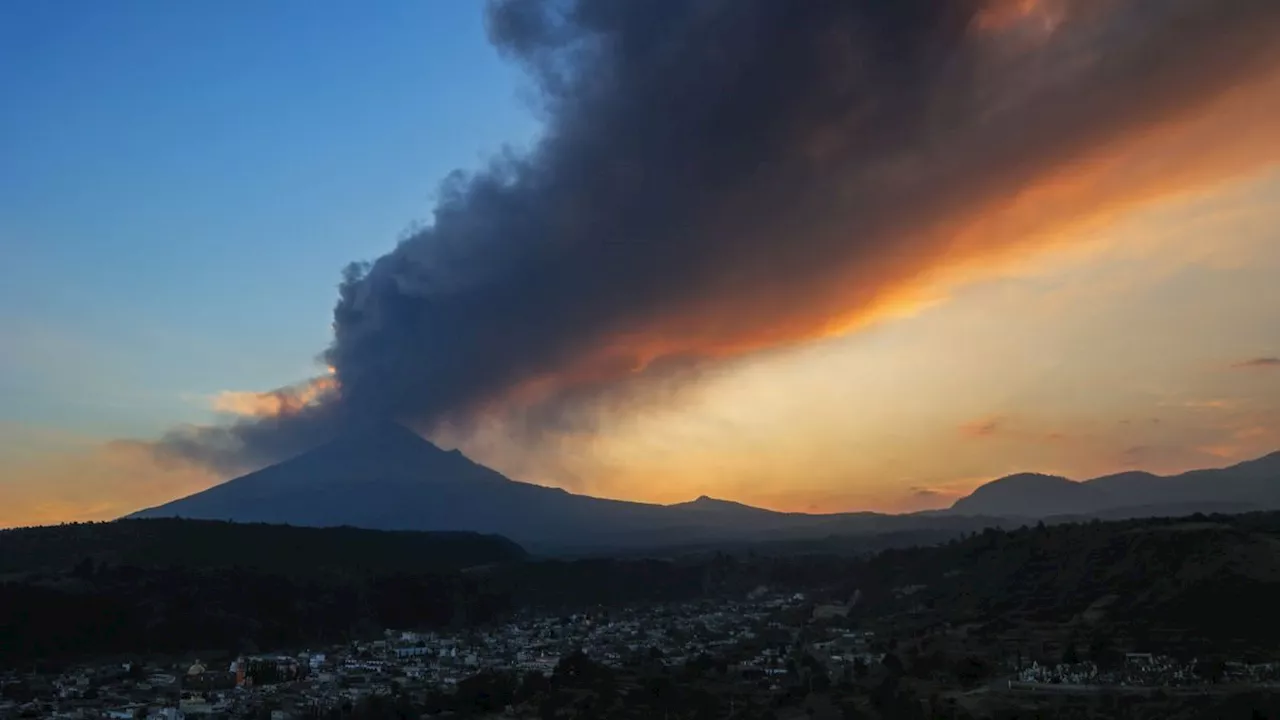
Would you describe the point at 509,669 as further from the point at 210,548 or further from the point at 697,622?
the point at 210,548

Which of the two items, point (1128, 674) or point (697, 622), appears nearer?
point (1128, 674)

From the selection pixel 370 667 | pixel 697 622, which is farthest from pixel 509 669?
pixel 697 622

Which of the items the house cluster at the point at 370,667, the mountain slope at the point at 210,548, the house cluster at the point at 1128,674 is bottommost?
the house cluster at the point at 1128,674

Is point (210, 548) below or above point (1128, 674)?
above

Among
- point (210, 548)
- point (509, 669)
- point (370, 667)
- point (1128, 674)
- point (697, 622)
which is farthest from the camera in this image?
point (210, 548)

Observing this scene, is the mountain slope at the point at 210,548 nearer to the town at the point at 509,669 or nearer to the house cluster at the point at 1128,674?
the town at the point at 509,669

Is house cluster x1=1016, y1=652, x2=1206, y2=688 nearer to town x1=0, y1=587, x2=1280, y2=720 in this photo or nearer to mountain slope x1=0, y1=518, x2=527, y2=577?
town x1=0, y1=587, x2=1280, y2=720

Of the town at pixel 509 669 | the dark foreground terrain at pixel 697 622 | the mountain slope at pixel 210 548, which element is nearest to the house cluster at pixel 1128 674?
the town at pixel 509 669

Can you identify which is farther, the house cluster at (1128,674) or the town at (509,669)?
the town at (509,669)

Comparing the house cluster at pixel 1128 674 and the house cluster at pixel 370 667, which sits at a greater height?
the house cluster at pixel 370 667

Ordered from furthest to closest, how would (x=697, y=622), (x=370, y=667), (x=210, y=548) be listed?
(x=210, y=548)
(x=697, y=622)
(x=370, y=667)

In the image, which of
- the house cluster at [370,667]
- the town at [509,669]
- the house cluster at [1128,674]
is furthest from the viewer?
the house cluster at [370,667]

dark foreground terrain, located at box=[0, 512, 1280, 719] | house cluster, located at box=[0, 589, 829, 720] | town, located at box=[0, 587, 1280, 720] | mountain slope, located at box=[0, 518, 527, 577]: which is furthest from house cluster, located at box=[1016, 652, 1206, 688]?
mountain slope, located at box=[0, 518, 527, 577]
